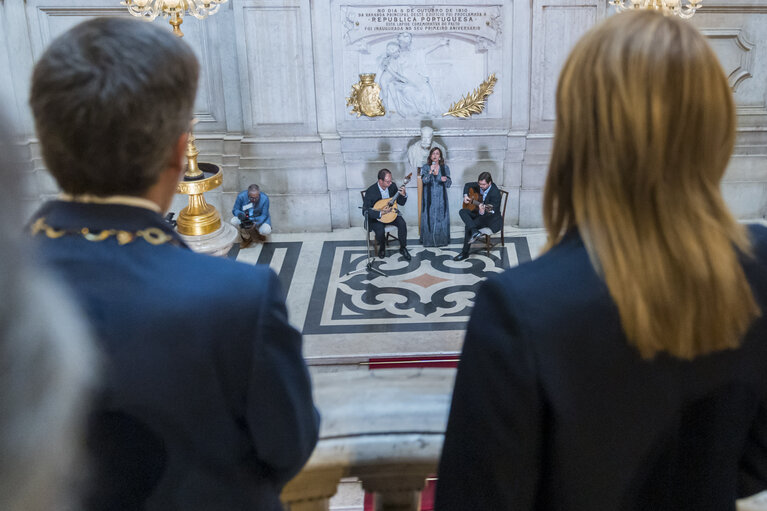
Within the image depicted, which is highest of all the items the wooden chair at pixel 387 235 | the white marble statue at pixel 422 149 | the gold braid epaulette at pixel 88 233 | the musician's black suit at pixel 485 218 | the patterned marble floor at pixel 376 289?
the gold braid epaulette at pixel 88 233

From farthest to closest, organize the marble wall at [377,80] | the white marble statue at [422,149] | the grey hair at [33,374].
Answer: the white marble statue at [422,149]
the marble wall at [377,80]
the grey hair at [33,374]

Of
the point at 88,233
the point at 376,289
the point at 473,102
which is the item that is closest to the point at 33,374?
the point at 88,233

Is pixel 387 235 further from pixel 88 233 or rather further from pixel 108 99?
pixel 108 99

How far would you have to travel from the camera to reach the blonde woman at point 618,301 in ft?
3.69

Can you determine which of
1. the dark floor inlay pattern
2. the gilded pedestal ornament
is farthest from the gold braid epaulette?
the dark floor inlay pattern

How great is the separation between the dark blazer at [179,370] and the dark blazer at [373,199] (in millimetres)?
6569

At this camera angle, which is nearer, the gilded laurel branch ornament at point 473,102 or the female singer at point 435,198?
the female singer at point 435,198

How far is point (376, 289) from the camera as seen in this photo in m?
7.38

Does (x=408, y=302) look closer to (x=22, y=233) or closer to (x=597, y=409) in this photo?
(x=597, y=409)

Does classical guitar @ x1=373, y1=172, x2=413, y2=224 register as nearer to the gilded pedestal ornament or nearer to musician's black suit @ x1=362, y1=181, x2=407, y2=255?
musician's black suit @ x1=362, y1=181, x2=407, y2=255

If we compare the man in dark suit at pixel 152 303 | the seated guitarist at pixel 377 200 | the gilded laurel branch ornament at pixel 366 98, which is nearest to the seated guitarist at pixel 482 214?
the seated guitarist at pixel 377 200

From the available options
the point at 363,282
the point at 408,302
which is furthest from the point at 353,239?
the point at 408,302

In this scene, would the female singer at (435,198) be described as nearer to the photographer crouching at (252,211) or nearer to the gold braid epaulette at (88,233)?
the photographer crouching at (252,211)

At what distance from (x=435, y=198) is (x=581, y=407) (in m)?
6.94
